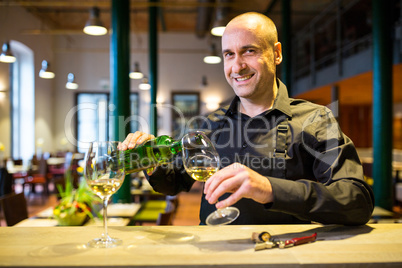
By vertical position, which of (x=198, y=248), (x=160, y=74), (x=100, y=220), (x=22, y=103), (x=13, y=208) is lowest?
(x=100, y=220)

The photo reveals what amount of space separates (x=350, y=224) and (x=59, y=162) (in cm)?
992

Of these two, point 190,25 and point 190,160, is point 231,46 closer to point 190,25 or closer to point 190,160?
point 190,160

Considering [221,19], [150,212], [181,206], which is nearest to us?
[150,212]

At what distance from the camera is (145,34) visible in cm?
1373

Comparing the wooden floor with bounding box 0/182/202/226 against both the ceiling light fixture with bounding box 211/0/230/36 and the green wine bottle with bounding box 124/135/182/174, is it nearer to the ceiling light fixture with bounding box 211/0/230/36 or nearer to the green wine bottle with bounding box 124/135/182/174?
the ceiling light fixture with bounding box 211/0/230/36

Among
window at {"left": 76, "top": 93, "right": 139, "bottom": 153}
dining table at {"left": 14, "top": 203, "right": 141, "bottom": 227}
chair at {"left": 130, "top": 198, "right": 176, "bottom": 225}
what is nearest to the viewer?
dining table at {"left": 14, "top": 203, "right": 141, "bottom": 227}

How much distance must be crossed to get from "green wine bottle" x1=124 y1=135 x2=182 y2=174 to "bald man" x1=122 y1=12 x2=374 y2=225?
0.05m

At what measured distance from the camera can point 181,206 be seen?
7.35 metres

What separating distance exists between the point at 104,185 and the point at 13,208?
248cm

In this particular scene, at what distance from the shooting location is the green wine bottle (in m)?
1.22

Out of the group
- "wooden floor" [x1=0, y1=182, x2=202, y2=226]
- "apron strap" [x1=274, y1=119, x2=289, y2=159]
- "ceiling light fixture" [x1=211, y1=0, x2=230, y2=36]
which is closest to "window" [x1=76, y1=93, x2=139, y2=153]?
"wooden floor" [x1=0, y1=182, x2=202, y2=226]

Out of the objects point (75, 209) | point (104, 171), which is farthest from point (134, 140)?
point (75, 209)

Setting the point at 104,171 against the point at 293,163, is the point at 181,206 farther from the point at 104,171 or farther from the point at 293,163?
the point at 104,171

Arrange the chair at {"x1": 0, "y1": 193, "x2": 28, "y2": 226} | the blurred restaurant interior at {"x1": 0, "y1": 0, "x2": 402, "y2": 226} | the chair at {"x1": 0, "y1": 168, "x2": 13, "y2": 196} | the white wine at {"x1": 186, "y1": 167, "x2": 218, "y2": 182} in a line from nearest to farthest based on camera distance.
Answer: the white wine at {"x1": 186, "y1": 167, "x2": 218, "y2": 182}, the chair at {"x1": 0, "y1": 193, "x2": 28, "y2": 226}, the blurred restaurant interior at {"x1": 0, "y1": 0, "x2": 402, "y2": 226}, the chair at {"x1": 0, "y1": 168, "x2": 13, "y2": 196}
